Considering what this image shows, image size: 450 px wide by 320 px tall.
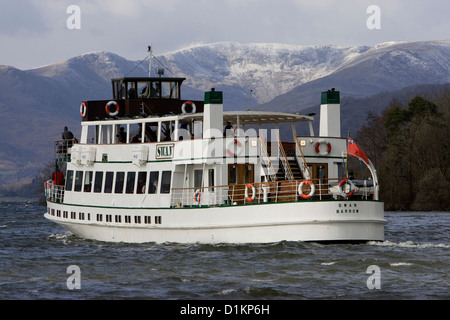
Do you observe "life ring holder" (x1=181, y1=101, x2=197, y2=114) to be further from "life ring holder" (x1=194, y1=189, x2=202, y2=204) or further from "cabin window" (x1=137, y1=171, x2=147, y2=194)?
"life ring holder" (x1=194, y1=189, x2=202, y2=204)

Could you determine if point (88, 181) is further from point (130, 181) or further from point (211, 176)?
point (211, 176)

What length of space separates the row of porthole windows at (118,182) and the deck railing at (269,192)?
3.11 ft

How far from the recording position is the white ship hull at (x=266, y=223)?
26.2 meters

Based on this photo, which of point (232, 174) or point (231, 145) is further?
point (232, 174)

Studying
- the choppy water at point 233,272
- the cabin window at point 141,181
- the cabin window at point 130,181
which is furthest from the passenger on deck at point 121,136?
the choppy water at point 233,272

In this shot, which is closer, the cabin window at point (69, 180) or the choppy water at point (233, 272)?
the choppy water at point (233, 272)

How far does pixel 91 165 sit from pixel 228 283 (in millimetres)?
14482

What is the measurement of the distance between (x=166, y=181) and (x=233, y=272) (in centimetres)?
874

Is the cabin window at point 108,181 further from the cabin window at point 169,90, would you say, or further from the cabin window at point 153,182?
the cabin window at point 169,90

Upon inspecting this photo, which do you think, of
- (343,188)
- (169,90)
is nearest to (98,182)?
(169,90)

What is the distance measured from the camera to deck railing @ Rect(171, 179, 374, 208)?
2661 cm

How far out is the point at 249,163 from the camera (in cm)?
2955

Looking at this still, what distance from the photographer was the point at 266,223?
2688cm
